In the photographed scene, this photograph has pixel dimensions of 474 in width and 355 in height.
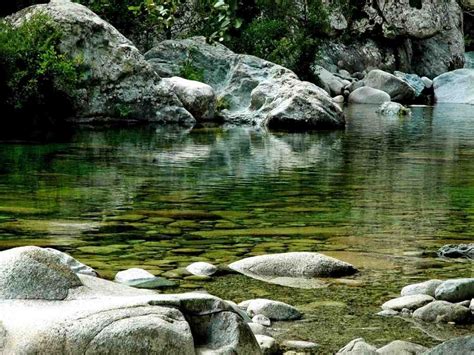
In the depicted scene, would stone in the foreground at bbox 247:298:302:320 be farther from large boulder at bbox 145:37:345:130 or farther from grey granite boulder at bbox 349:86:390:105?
grey granite boulder at bbox 349:86:390:105

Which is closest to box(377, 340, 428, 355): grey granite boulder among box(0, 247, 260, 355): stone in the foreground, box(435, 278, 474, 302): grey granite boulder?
box(0, 247, 260, 355): stone in the foreground

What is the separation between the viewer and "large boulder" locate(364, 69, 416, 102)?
3588 centimetres

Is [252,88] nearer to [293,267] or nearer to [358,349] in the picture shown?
[293,267]

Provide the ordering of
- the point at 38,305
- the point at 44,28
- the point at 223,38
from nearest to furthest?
1. the point at 38,305
2. the point at 223,38
3. the point at 44,28

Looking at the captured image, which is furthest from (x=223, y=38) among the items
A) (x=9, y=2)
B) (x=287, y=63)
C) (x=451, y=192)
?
(x=287, y=63)

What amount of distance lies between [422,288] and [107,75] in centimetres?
1626

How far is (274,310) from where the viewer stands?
17.8ft

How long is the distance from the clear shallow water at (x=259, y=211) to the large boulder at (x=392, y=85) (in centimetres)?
1848

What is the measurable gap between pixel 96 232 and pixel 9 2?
19.0 metres

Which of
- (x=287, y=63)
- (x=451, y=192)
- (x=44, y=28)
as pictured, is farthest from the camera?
(x=287, y=63)

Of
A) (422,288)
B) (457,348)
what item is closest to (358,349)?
(457,348)

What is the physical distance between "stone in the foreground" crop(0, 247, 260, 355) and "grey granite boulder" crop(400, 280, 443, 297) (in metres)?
1.91

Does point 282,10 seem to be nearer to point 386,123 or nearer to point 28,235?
point 386,123

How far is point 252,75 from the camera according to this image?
2434 centimetres
